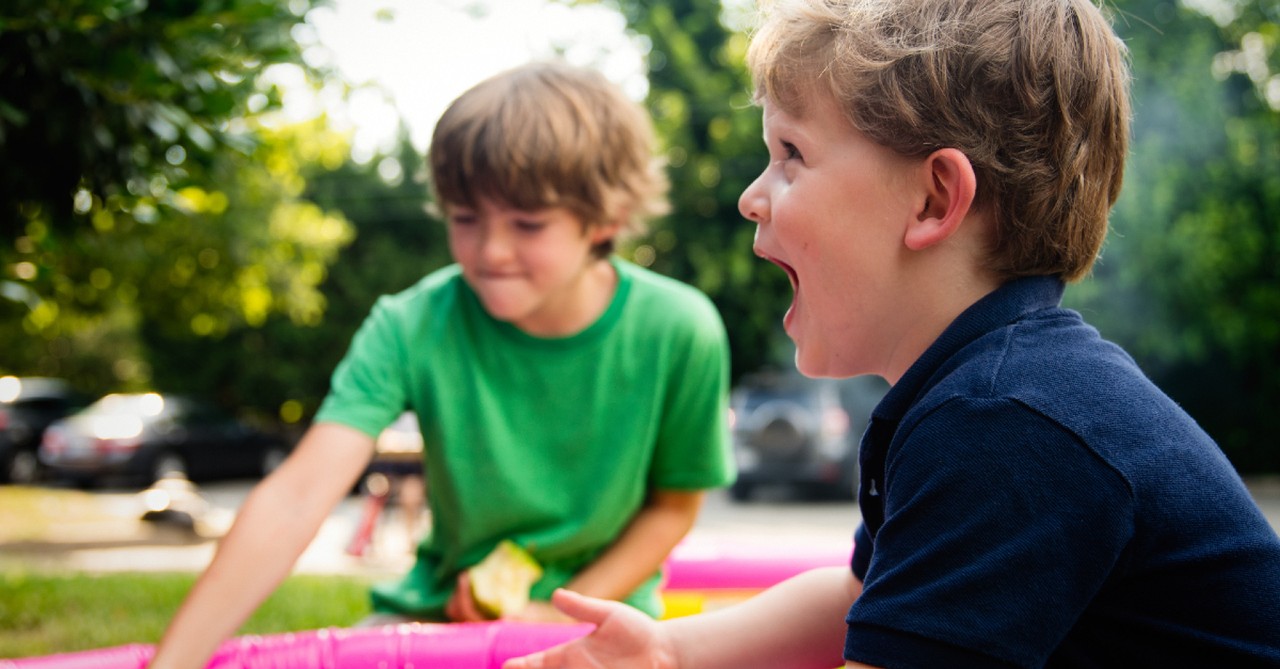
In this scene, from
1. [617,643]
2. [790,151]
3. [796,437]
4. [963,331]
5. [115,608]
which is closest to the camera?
[963,331]

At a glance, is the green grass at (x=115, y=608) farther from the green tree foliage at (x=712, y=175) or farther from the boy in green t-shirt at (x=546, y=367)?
the green tree foliage at (x=712, y=175)

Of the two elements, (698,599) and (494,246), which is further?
(698,599)

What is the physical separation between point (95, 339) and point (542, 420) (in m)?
30.0

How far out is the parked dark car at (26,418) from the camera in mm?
18953

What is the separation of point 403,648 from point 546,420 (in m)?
0.70

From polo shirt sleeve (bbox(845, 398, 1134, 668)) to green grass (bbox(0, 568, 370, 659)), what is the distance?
148 inches

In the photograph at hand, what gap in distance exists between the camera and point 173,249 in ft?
39.2

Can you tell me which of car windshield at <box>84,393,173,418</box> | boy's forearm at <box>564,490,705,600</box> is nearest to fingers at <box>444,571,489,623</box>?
boy's forearm at <box>564,490,705,600</box>

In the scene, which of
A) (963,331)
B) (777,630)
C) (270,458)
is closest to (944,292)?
(963,331)

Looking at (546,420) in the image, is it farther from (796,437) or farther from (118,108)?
(796,437)

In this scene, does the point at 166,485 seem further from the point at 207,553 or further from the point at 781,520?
the point at 781,520

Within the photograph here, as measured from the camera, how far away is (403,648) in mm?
1943

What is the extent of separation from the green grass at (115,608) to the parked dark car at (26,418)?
1463 cm

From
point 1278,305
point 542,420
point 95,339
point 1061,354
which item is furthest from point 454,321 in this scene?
point 95,339
